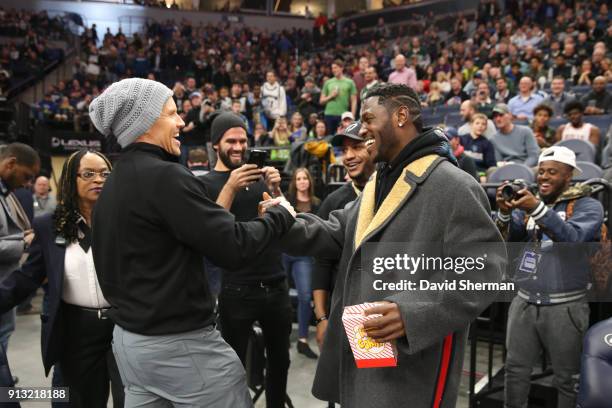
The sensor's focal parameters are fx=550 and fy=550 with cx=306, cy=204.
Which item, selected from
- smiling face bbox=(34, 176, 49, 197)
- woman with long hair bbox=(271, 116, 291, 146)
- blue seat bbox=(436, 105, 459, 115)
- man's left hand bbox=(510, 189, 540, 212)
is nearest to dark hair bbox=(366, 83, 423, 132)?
man's left hand bbox=(510, 189, 540, 212)

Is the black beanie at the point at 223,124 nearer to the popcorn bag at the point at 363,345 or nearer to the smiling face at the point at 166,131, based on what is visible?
the smiling face at the point at 166,131

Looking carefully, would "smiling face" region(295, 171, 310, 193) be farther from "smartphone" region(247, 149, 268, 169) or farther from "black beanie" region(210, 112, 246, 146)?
"smartphone" region(247, 149, 268, 169)

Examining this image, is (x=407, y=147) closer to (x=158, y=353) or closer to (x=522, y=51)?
(x=158, y=353)

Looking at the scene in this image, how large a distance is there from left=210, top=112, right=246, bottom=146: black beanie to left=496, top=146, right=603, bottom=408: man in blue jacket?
5.11 ft

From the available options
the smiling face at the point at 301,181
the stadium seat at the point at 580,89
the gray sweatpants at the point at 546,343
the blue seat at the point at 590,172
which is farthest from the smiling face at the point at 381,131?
the stadium seat at the point at 580,89

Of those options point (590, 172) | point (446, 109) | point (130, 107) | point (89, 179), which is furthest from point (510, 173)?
point (446, 109)

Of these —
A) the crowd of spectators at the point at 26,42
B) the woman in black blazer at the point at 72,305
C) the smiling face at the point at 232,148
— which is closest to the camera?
the woman in black blazer at the point at 72,305

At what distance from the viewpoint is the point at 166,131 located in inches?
77.3

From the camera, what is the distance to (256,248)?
1.89 meters

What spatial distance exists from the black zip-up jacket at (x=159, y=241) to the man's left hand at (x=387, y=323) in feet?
1.52

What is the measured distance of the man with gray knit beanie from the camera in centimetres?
180

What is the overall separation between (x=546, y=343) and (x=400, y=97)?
2.04m

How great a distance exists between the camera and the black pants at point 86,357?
268cm

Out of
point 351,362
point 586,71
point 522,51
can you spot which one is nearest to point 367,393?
point 351,362
